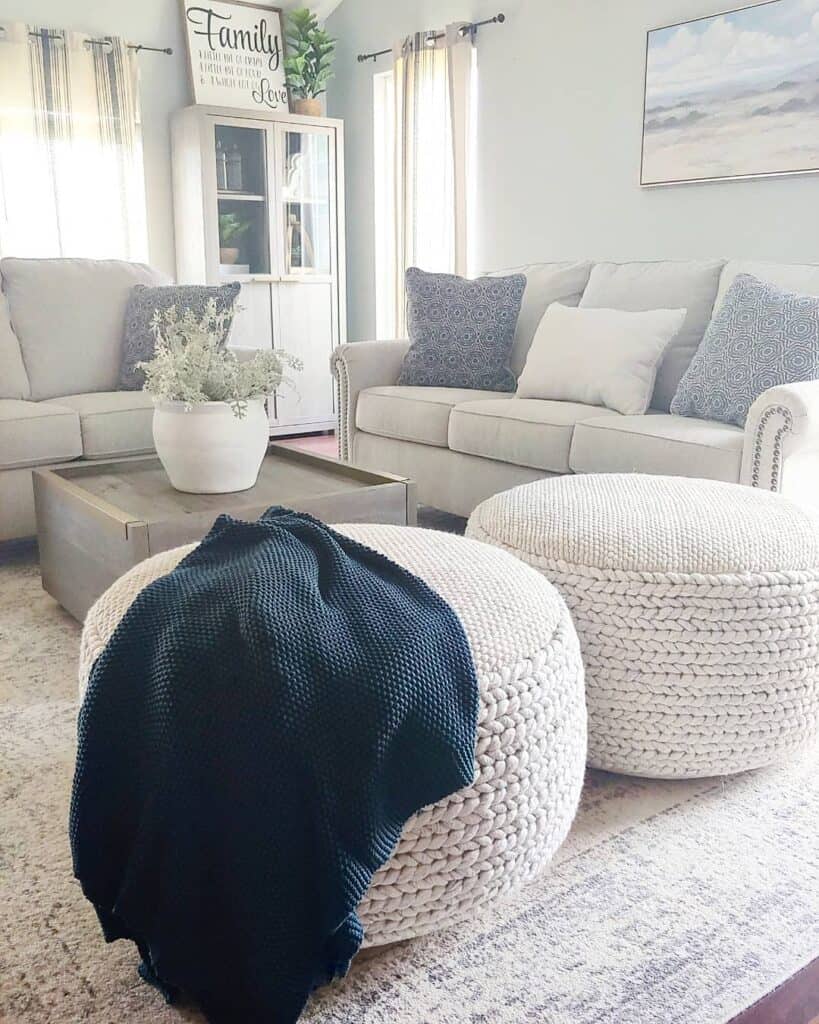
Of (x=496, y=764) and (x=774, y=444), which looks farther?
(x=774, y=444)

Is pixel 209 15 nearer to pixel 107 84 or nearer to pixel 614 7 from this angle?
pixel 107 84

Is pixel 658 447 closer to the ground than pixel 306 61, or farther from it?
closer to the ground

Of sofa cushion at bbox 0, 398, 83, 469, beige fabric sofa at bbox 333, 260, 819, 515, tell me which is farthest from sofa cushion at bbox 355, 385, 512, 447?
sofa cushion at bbox 0, 398, 83, 469

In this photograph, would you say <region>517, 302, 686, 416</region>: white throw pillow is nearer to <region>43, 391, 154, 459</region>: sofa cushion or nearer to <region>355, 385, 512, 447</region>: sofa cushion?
<region>355, 385, 512, 447</region>: sofa cushion

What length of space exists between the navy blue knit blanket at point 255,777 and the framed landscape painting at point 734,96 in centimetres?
320

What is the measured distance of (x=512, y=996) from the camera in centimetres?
120

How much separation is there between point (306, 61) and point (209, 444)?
146 inches

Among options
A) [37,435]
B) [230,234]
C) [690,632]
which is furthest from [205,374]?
[230,234]

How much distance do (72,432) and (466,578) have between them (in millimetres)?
2145

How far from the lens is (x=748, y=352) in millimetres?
2688

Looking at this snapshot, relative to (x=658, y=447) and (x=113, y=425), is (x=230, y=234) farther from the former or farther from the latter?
(x=658, y=447)

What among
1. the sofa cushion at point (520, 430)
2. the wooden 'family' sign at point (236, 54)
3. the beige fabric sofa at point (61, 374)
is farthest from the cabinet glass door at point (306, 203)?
the sofa cushion at point (520, 430)

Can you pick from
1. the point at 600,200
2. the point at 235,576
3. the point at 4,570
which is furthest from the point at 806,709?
the point at 600,200

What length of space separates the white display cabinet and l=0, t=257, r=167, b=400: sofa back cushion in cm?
119
